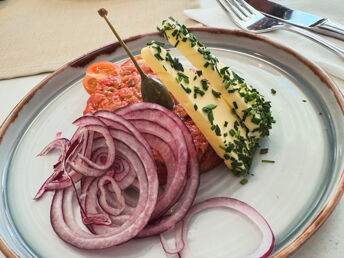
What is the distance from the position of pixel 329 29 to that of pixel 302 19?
25cm

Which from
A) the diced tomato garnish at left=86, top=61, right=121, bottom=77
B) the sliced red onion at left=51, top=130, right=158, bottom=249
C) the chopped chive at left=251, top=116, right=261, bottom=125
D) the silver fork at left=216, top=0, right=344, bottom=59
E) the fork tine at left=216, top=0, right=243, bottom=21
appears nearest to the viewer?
the sliced red onion at left=51, top=130, right=158, bottom=249

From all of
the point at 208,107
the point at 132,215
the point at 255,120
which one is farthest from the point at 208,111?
the point at 132,215

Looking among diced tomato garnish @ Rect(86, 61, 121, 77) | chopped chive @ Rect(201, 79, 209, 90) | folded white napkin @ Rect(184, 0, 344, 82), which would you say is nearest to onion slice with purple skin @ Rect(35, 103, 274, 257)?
chopped chive @ Rect(201, 79, 209, 90)

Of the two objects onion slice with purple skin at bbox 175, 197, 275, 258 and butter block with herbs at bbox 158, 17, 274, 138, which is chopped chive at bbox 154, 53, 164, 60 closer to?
butter block with herbs at bbox 158, 17, 274, 138

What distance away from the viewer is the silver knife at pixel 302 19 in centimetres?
281

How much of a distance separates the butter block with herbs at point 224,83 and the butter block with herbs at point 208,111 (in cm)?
4

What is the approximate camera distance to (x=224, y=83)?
193cm

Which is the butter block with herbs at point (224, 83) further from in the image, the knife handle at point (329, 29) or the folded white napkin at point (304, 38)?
the knife handle at point (329, 29)

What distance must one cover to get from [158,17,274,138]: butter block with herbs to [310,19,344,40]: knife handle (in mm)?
1312

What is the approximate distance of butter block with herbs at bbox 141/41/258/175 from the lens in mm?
1813

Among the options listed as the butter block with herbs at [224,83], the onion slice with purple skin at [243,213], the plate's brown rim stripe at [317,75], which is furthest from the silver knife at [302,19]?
the onion slice with purple skin at [243,213]

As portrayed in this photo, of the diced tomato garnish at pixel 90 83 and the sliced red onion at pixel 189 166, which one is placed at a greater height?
the diced tomato garnish at pixel 90 83

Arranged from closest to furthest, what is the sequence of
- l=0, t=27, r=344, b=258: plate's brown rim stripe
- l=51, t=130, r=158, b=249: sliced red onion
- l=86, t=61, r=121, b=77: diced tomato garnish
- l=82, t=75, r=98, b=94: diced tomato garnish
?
l=0, t=27, r=344, b=258: plate's brown rim stripe
l=51, t=130, r=158, b=249: sliced red onion
l=82, t=75, r=98, b=94: diced tomato garnish
l=86, t=61, r=121, b=77: diced tomato garnish

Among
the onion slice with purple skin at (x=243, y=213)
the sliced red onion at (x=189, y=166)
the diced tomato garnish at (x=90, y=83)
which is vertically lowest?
the onion slice with purple skin at (x=243, y=213)
